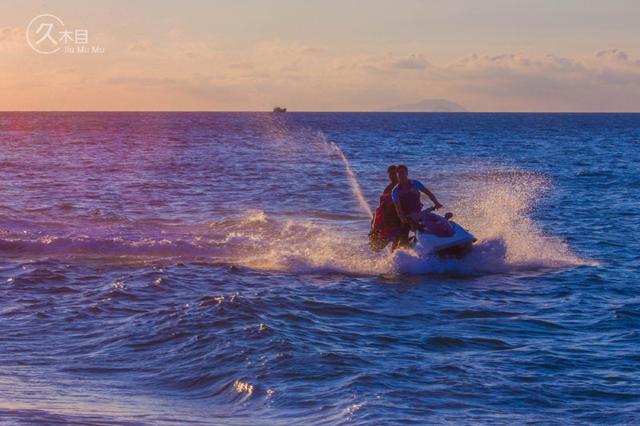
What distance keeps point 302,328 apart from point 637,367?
152 inches

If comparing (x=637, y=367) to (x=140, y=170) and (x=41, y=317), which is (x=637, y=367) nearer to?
(x=41, y=317)

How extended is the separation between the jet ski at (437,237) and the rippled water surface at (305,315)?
0.74ft

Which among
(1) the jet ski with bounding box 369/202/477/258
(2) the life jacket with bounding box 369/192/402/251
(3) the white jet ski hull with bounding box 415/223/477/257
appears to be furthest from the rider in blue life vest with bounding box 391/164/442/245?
(3) the white jet ski hull with bounding box 415/223/477/257

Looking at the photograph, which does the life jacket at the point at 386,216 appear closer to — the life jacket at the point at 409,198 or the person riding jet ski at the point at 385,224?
the person riding jet ski at the point at 385,224

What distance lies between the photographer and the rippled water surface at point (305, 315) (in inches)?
344

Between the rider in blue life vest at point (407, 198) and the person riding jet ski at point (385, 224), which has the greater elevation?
the rider in blue life vest at point (407, 198)

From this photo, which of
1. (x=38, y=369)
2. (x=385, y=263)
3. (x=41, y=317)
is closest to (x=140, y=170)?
(x=385, y=263)

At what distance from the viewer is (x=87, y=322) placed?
12.0m

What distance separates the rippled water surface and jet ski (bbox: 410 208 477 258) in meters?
0.23

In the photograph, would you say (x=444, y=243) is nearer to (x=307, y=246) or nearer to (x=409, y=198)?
(x=409, y=198)

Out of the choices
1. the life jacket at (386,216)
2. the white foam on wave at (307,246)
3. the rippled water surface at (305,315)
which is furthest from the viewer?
the white foam on wave at (307,246)

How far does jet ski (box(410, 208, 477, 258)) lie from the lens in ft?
51.4

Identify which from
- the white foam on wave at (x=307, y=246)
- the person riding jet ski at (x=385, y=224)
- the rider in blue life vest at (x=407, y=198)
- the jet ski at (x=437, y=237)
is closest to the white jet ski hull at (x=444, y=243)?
the jet ski at (x=437, y=237)

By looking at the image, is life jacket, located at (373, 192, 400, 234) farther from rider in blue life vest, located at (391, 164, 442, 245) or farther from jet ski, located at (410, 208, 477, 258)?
jet ski, located at (410, 208, 477, 258)
